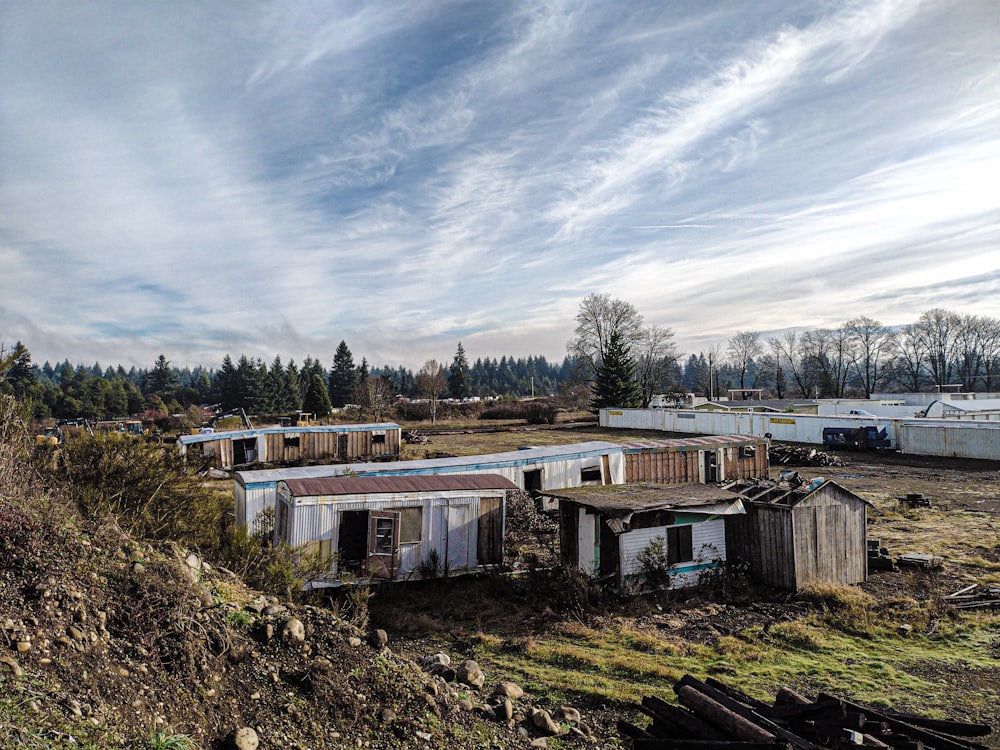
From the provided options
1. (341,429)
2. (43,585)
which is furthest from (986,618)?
(341,429)

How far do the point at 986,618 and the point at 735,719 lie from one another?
756cm

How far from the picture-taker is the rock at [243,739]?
4957 millimetres

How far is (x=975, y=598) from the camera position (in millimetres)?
11406

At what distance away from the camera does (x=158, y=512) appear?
9.73 meters

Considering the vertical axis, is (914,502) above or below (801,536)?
below

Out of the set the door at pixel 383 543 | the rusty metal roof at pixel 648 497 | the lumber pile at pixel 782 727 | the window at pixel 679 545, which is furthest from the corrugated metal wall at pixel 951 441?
the door at pixel 383 543

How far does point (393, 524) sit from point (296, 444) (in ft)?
69.8

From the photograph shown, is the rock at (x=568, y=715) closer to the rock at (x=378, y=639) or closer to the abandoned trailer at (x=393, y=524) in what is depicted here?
the rock at (x=378, y=639)

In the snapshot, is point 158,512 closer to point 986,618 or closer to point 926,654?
point 926,654

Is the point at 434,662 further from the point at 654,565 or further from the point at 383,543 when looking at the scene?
the point at 654,565

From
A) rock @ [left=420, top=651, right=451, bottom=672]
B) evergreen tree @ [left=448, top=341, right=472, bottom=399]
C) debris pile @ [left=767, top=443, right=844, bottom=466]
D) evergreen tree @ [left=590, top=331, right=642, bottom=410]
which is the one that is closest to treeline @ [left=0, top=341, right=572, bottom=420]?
evergreen tree @ [left=448, top=341, right=472, bottom=399]

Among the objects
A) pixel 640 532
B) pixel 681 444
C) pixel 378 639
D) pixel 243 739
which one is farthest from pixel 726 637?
pixel 681 444

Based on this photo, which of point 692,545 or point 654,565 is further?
point 692,545

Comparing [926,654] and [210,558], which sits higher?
[210,558]
